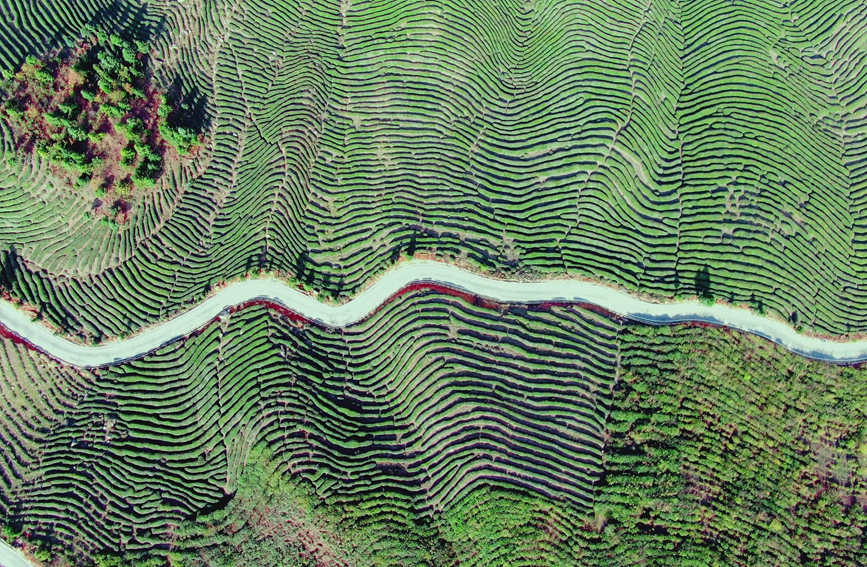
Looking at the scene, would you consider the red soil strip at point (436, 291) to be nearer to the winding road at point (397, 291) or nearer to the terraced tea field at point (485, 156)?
Answer: the winding road at point (397, 291)

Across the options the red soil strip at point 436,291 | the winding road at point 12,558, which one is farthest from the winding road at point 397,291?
the winding road at point 12,558

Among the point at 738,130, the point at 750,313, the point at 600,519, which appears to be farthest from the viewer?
the point at 738,130

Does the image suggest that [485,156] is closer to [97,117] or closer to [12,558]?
[97,117]

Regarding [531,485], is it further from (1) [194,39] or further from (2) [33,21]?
(2) [33,21]

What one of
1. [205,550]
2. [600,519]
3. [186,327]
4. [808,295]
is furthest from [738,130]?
[205,550]

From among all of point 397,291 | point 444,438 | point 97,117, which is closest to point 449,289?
point 397,291

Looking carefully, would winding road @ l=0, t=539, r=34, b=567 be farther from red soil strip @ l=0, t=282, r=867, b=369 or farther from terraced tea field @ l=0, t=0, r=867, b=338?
terraced tea field @ l=0, t=0, r=867, b=338
